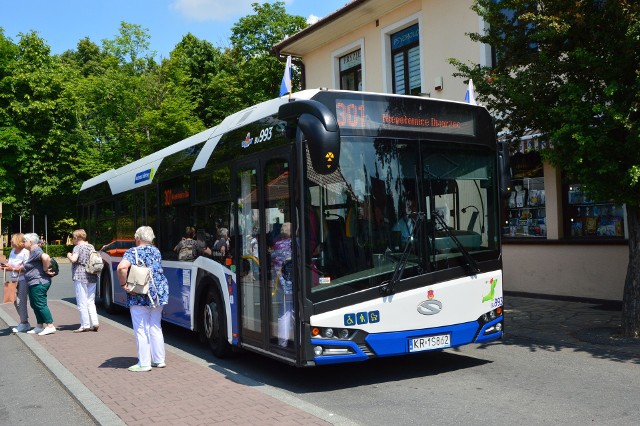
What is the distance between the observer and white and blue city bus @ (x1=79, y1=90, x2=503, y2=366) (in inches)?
244

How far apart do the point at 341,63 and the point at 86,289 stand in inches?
467

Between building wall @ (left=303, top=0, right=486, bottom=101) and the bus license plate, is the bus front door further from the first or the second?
building wall @ (left=303, top=0, right=486, bottom=101)

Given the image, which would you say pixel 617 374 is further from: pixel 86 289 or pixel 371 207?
pixel 86 289

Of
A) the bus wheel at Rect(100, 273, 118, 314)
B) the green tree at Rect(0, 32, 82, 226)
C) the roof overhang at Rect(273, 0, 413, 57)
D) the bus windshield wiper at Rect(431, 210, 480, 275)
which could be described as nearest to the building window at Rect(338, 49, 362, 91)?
the roof overhang at Rect(273, 0, 413, 57)

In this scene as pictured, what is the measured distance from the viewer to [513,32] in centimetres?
989

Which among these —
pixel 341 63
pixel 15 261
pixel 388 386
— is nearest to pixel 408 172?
pixel 388 386

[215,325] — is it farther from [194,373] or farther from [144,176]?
[144,176]

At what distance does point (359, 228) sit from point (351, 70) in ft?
46.3

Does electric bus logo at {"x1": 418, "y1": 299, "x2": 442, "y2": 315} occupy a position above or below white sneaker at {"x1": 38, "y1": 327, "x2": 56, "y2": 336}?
above

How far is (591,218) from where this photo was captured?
12.6 meters

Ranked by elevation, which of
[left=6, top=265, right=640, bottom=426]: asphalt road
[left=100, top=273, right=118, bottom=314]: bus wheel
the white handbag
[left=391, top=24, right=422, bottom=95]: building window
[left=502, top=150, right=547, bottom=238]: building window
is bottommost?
[left=6, top=265, right=640, bottom=426]: asphalt road

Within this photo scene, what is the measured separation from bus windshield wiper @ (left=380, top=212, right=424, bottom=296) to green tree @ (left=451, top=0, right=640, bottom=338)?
111 inches

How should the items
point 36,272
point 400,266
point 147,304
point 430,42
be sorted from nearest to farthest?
point 400,266, point 147,304, point 36,272, point 430,42

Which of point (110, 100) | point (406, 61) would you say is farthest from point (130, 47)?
point (406, 61)
